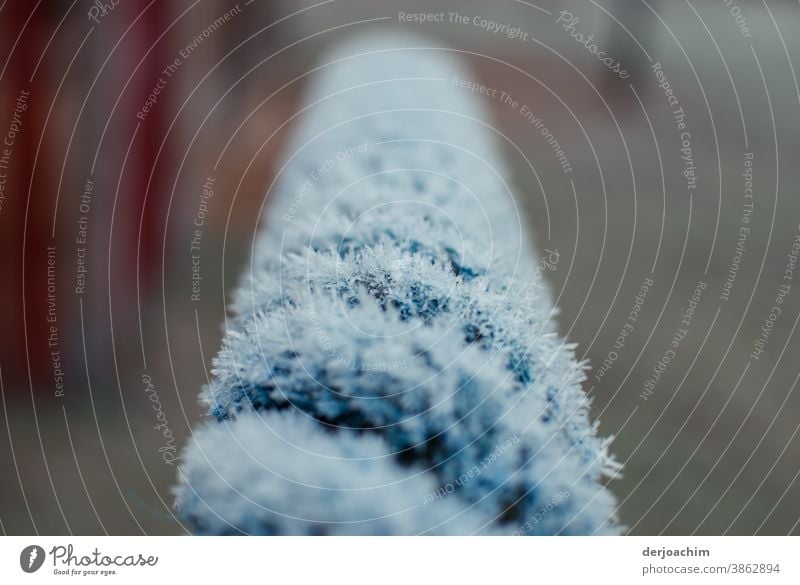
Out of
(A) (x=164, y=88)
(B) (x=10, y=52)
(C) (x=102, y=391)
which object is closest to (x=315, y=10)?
(A) (x=164, y=88)

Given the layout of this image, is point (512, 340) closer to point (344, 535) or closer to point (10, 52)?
point (344, 535)
